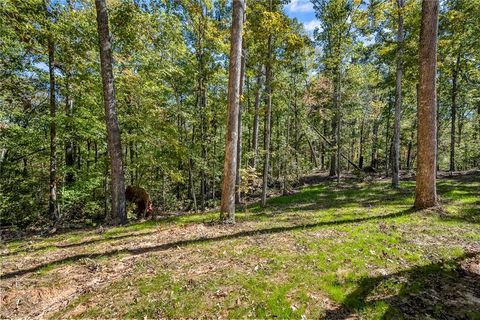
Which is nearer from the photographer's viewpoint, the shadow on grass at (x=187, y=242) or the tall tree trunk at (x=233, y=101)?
the shadow on grass at (x=187, y=242)

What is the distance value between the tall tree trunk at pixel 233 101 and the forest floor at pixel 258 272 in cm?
118

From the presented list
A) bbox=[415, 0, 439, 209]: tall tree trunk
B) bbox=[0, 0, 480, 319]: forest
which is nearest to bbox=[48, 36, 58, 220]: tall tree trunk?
bbox=[0, 0, 480, 319]: forest

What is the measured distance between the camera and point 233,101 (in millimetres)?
7629

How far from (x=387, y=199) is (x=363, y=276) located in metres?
7.90

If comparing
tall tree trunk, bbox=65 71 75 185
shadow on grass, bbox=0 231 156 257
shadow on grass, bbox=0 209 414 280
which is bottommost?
shadow on grass, bbox=0 231 156 257

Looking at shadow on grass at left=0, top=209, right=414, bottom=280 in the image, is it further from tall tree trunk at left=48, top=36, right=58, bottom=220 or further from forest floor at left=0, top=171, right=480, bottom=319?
tall tree trunk at left=48, top=36, right=58, bottom=220

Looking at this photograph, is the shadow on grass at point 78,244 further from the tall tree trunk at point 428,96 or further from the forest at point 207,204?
the tall tree trunk at point 428,96

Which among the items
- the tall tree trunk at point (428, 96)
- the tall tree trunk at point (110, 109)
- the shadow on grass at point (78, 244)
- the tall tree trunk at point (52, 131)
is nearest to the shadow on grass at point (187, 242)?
the shadow on grass at point (78, 244)

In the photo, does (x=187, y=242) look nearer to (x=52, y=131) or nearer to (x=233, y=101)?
(x=233, y=101)

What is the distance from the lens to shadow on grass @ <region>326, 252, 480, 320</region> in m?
3.57

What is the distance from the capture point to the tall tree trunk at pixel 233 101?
294 inches

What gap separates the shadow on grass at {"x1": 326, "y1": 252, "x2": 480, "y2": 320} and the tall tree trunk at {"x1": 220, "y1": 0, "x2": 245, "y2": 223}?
14.2ft

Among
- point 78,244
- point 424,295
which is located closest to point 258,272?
point 424,295

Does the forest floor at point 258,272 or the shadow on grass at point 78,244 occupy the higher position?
the forest floor at point 258,272
